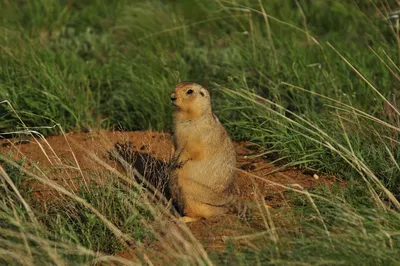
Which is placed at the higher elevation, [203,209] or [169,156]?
[169,156]

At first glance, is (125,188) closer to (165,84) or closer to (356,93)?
(165,84)

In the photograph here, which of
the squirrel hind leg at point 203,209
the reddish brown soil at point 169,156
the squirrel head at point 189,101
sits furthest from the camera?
the squirrel head at point 189,101

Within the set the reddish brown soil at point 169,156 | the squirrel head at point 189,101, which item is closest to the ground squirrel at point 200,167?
the squirrel head at point 189,101

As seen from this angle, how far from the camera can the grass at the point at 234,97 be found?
4156 mm

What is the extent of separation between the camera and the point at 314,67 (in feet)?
23.2

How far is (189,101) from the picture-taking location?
17.7ft

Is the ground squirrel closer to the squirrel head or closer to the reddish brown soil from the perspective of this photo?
the squirrel head

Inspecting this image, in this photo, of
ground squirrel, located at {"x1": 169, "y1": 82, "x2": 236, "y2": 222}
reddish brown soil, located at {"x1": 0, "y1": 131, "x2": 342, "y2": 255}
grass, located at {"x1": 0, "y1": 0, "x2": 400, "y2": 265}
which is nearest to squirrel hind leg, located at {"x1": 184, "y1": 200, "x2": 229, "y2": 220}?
ground squirrel, located at {"x1": 169, "y1": 82, "x2": 236, "y2": 222}

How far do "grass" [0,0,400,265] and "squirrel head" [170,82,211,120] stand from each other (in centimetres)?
50

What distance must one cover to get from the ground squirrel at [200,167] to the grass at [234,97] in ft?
1.70

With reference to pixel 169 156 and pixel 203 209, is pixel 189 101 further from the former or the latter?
pixel 203 209

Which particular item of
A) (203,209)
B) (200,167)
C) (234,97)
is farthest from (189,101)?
(234,97)

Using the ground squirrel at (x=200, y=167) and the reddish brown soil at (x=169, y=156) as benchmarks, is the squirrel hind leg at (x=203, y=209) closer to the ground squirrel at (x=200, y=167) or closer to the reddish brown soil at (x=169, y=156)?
the ground squirrel at (x=200, y=167)

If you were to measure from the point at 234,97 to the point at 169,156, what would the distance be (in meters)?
0.88
